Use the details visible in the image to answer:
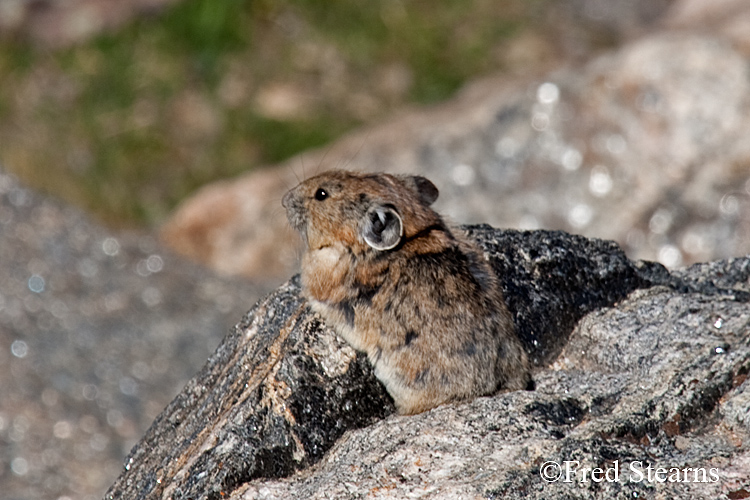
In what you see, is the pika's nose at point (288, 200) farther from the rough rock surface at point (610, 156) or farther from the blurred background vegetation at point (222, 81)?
the blurred background vegetation at point (222, 81)

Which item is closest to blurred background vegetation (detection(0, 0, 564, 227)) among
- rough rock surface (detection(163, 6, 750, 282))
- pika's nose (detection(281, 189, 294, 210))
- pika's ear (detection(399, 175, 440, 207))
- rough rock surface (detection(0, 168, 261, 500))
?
rough rock surface (detection(0, 168, 261, 500))

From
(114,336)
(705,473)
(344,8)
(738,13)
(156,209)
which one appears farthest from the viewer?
(344,8)

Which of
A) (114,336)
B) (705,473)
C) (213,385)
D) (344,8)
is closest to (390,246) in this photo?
(213,385)

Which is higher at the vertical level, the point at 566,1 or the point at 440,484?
the point at 566,1

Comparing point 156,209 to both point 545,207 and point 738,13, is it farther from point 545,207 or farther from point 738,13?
point 738,13

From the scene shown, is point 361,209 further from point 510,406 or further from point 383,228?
point 510,406

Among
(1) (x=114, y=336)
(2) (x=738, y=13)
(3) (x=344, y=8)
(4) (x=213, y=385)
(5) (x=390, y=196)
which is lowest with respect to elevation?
(4) (x=213, y=385)

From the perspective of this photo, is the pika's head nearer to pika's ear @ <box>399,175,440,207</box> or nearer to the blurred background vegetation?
pika's ear @ <box>399,175,440,207</box>

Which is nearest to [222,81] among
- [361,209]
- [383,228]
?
[361,209]
